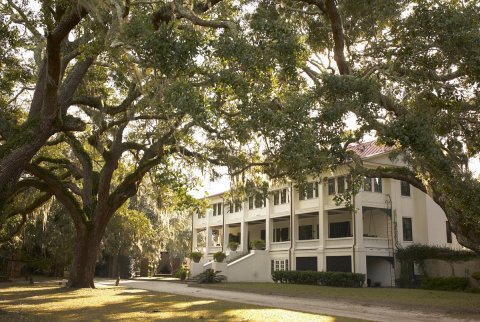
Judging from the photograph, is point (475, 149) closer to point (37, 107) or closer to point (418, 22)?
point (418, 22)

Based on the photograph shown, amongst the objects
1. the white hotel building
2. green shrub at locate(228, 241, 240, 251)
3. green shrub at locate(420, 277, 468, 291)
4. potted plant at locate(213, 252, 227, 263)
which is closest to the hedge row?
the white hotel building

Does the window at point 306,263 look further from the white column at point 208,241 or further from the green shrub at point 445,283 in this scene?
the white column at point 208,241

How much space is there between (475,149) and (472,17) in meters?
6.12

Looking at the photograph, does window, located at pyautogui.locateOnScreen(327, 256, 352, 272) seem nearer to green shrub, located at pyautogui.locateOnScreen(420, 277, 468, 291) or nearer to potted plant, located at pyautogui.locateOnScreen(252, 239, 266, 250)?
green shrub, located at pyautogui.locateOnScreen(420, 277, 468, 291)

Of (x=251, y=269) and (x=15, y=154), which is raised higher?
(x=15, y=154)

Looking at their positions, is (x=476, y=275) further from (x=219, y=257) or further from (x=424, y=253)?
(x=219, y=257)

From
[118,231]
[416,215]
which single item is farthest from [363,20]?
[118,231]

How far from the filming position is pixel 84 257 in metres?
23.5

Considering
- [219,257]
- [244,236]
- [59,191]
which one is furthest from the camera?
[244,236]

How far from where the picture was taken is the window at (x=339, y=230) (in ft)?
121

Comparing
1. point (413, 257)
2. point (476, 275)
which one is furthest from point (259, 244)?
point (476, 275)

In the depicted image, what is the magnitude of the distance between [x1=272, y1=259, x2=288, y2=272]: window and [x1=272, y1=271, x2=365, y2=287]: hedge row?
8.08 feet

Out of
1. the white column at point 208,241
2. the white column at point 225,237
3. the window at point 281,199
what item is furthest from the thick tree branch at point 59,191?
the white column at point 208,241

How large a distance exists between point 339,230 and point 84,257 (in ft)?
67.3
